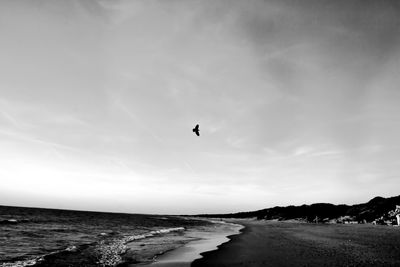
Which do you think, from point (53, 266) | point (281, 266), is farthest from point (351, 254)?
point (53, 266)

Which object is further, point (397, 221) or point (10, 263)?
point (397, 221)

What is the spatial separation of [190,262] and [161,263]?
67.9 inches

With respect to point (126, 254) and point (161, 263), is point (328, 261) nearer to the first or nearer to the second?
point (161, 263)

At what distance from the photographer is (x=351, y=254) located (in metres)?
18.8

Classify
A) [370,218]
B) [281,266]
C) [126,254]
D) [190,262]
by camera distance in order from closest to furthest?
[281,266] → [190,262] → [126,254] → [370,218]

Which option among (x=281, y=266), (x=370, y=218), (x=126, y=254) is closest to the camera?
(x=281, y=266)

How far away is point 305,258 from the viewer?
1730 centimetres

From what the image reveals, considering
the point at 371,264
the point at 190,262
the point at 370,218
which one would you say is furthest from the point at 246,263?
the point at 370,218

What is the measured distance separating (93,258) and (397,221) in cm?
6469

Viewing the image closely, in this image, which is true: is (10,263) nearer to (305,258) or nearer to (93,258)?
(93,258)

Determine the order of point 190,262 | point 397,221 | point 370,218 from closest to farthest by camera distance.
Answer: point 190,262
point 397,221
point 370,218

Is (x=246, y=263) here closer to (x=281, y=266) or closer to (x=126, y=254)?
(x=281, y=266)

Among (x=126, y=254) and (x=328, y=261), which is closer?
(x=328, y=261)

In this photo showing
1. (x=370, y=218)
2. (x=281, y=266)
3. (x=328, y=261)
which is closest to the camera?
(x=281, y=266)
